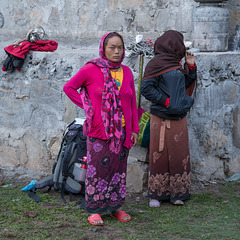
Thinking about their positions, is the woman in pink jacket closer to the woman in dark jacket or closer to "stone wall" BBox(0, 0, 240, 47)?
the woman in dark jacket

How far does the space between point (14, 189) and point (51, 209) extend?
0.80 metres

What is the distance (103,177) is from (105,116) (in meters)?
0.52

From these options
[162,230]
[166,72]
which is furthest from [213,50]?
[162,230]

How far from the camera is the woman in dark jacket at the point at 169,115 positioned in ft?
14.9

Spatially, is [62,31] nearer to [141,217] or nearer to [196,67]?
[196,67]

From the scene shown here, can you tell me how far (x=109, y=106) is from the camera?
401cm

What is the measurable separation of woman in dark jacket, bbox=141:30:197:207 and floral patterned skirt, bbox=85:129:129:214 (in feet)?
1.98

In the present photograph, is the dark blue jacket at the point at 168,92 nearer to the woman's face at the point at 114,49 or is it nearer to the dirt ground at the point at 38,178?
the woman's face at the point at 114,49

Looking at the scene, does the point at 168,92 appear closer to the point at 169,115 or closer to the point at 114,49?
the point at 169,115

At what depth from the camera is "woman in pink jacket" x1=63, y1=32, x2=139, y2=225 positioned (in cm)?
402

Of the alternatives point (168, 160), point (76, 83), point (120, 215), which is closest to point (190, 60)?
point (168, 160)

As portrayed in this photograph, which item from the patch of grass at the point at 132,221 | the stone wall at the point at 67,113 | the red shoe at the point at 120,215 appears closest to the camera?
the patch of grass at the point at 132,221

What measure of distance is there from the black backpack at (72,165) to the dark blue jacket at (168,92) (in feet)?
2.68

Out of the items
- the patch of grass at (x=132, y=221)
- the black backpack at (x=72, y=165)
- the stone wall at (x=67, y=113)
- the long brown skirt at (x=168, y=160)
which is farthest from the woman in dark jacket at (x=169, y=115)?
the black backpack at (x=72, y=165)
